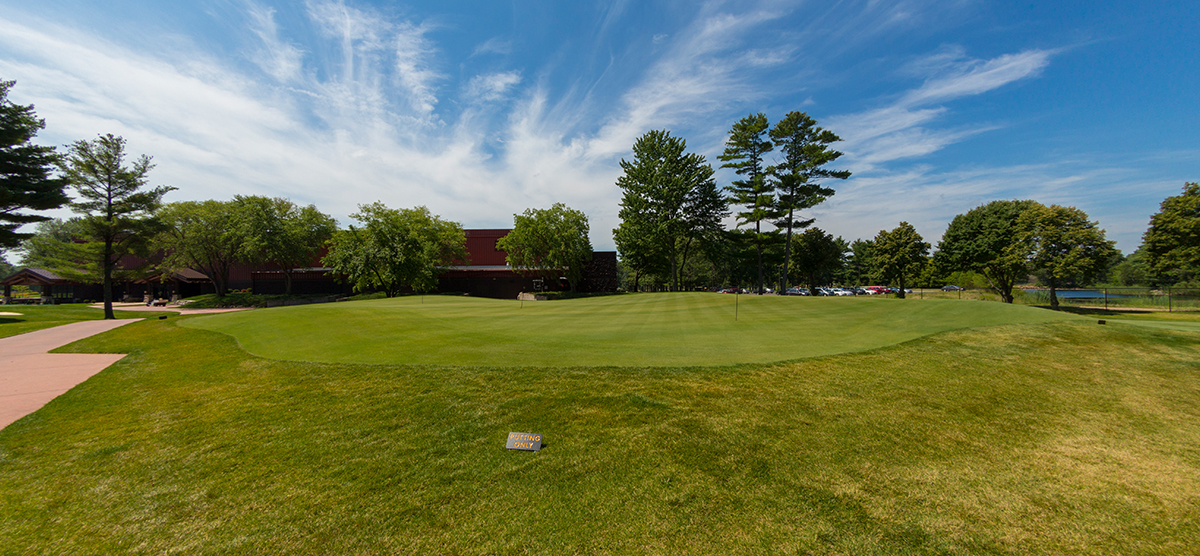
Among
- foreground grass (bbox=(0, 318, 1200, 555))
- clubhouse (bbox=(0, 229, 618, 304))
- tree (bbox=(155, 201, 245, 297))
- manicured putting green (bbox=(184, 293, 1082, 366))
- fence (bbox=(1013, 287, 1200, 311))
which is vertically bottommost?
fence (bbox=(1013, 287, 1200, 311))

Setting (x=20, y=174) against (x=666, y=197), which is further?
(x=666, y=197)

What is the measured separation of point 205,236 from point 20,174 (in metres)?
22.8

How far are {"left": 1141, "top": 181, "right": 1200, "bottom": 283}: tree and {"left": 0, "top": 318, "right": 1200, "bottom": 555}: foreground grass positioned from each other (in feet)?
129

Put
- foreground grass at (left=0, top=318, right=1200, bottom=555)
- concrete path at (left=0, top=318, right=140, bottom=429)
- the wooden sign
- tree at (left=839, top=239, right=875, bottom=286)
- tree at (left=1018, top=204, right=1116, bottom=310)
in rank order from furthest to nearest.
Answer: tree at (left=839, top=239, right=875, bottom=286)
tree at (left=1018, top=204, right=1116, bottom=310)
concrete path at (left=0, top=318, right=140, bottom=429)
the wooden sign
foreground grass at (left=0, top=318, right=1200, bottom=555)

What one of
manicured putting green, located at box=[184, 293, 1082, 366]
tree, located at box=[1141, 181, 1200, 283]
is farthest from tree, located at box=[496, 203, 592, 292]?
tree, located at box=[1141, 181, 1200, 283]

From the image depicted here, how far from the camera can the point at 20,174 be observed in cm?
2055

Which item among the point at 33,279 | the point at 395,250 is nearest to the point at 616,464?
the point at 395,250

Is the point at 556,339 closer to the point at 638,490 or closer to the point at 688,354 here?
the point at 688,354

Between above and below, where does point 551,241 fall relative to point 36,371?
above

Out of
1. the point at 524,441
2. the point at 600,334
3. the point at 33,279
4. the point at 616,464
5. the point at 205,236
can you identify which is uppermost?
the point at 205,236

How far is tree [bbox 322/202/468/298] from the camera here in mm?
36156

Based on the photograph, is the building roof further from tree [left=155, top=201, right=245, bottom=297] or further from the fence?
the fence

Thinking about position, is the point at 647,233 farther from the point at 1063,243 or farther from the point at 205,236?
the point at 205,236

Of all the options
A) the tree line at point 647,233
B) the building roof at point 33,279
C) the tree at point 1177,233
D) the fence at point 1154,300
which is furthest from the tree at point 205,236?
the fence at point 1154,300
